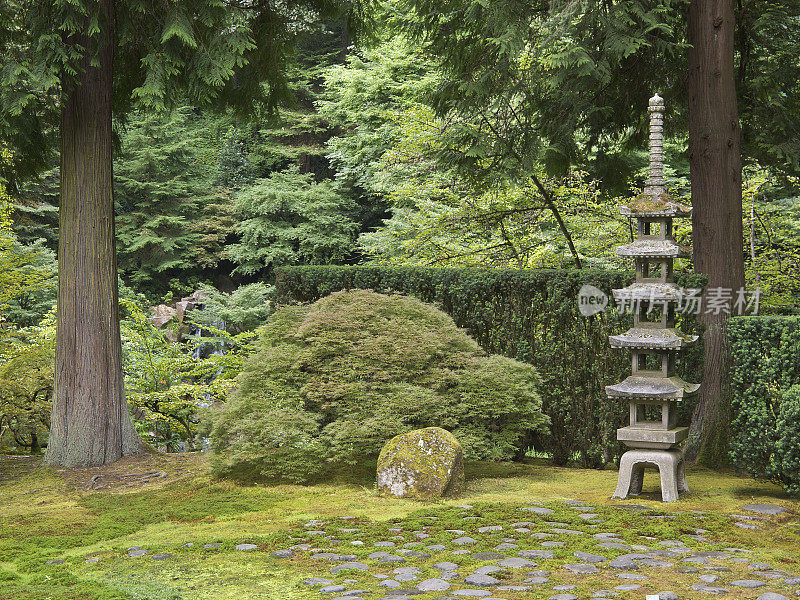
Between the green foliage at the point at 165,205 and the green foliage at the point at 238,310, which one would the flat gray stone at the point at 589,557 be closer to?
the green foliage at the point at 238,310

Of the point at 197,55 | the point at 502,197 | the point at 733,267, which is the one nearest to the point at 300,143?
the point at 502,197

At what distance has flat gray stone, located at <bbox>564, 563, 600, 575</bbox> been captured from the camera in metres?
4.29

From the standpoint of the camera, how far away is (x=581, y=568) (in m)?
4.36

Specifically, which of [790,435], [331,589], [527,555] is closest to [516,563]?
[527,555]

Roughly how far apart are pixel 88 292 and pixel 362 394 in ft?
10.1

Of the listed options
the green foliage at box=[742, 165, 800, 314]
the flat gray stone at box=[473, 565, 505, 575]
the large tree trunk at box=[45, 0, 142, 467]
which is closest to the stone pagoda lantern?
the flat gray stone at box=[473, 565, 505, 575]

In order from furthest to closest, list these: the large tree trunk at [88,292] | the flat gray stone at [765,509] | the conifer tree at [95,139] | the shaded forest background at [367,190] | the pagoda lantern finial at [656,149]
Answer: the shaded forest background at [367,190] < the large tree trunk at [88,292] < the conifer tree at [95,139] < the pagoda lantern finial at [656,149] < the flat gray stone at [765,509]

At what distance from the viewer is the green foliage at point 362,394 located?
6.95 m

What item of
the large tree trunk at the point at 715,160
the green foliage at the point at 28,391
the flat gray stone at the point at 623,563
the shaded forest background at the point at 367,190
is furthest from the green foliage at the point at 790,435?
the green foliage at the point at 28,391

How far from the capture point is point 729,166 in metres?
7.68

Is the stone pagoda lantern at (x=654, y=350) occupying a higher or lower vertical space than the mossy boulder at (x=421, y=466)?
higher

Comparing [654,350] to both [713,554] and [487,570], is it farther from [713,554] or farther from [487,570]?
[487,570]

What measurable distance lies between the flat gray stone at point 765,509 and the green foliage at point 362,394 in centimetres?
204

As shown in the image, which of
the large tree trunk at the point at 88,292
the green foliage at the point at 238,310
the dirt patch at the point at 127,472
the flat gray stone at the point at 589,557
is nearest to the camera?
the flat gray stone at the point at 589,557
